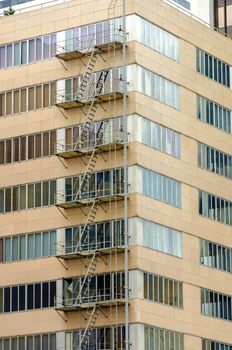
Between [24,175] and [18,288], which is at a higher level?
[24,175]

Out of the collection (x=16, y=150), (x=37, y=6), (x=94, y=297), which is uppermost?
(x=37, y=6)

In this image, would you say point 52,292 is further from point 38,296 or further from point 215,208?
point 215,208

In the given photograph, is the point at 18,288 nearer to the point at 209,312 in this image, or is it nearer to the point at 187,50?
the point at 209,312

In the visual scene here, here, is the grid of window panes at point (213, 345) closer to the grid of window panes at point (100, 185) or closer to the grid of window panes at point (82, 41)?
the grid of window panes at point (100, 185)

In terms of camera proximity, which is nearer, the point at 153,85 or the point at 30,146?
the point at 153,85

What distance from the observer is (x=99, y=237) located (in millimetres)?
104438

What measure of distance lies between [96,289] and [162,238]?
6.90 metres

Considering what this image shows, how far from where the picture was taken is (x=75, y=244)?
10531 centimetres

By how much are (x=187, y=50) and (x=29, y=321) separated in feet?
85.5

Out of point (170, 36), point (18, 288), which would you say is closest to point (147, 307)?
point (18, 288)

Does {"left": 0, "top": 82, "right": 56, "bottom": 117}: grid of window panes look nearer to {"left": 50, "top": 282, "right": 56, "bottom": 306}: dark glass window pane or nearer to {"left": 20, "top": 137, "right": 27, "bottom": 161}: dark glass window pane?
{"left": 20, "top": 137, "right": 27, "bottom": 161}: dark glass window pane

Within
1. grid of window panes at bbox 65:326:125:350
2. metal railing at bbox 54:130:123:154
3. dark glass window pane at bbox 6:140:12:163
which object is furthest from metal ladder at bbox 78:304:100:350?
dark glass window pane at bbox 6:140:12:163

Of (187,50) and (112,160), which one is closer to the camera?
(112,160)

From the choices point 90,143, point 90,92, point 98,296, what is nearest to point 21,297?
point 98,296
